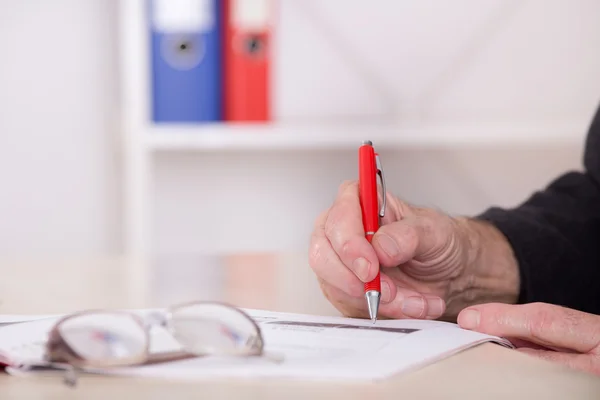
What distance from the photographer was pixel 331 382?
1.50 feet

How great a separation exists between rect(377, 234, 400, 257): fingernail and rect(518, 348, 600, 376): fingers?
15 cm

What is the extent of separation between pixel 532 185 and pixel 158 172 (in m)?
1.07

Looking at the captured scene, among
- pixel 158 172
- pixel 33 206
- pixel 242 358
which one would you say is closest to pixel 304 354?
pixel 242 358

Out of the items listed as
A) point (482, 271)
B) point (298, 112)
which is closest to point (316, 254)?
point (482, 271)

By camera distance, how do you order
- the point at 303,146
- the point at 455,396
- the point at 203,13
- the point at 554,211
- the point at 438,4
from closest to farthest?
the point at 455,396 → the point at 554,211 → the point at 203,13 → the point at 303,146 → the point at 438,4

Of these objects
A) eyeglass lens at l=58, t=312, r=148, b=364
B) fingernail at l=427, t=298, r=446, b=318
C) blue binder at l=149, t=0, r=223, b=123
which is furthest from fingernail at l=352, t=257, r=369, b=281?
blue binder at l=149, t=0, r=223, b=123

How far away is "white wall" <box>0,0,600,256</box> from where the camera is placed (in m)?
2.12

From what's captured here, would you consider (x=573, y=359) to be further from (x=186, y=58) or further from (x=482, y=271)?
(x=186, y=58)

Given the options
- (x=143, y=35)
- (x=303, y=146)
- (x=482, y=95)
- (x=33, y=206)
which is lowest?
(x=33, y=206)

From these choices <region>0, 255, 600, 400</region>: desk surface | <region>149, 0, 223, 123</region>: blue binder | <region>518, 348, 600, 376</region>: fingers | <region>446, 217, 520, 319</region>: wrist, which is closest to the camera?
<region>0, 255, 600, 400</region>: desk surface

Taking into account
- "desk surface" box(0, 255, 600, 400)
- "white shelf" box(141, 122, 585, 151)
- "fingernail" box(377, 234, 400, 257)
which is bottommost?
"desk surface" box(0, 255, 600, 400)

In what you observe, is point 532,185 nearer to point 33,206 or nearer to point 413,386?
point 33,206

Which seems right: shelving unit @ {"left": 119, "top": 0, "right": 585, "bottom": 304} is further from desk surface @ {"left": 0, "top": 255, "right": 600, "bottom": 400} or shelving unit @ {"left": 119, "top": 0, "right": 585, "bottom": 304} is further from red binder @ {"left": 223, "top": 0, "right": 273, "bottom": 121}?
desk surface @ {"left": 0, "top": 255, "right": 600, "bottom": 400}

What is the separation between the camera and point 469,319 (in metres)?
0.64
